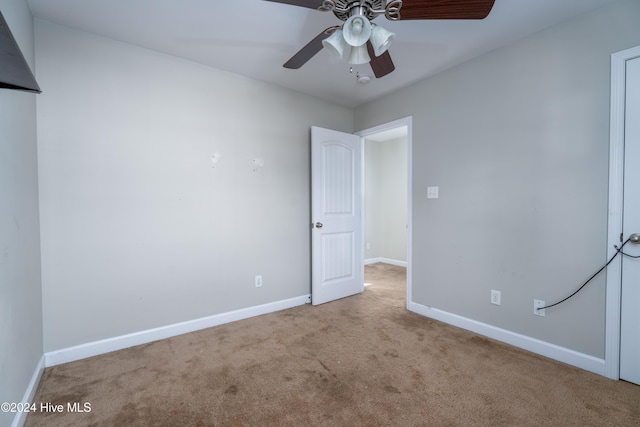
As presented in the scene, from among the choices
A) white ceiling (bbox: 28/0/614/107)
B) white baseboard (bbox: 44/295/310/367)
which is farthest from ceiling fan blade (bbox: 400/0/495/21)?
white baseboard (bbox: 44/295/310/367)

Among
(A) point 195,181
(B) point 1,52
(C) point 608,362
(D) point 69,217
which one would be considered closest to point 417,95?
(A) point 195,181

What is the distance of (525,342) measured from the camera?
218 centimetres

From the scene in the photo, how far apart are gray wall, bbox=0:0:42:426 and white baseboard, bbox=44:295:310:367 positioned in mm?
180

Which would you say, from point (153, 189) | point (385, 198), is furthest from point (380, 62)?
point (385, 198)

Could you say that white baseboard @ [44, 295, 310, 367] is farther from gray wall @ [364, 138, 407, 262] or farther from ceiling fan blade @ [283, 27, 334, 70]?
gray wall @ [364, 138, 407, 262]

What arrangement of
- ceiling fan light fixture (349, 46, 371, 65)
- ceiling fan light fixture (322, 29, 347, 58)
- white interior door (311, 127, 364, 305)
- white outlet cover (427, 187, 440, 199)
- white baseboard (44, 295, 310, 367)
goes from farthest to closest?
white interior door (311, 127, 364, 305), white outlet cover (427, 187, 440, 199), white baseboard (44, 295, 310, 367), ceiling fan light fixture (349, 46, 371, 65), ceiling fan light fixture (322, 29, 347, 58)

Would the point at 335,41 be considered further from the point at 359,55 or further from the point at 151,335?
the point at 151,335

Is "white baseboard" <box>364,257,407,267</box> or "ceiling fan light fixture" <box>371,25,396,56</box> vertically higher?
"ceiling fan light fixture" <box>371,25,396,56</box>

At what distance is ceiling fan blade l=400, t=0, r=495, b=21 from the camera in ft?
4.35

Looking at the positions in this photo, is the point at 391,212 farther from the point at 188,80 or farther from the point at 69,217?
the point at 69,217

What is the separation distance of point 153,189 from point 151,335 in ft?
4.01

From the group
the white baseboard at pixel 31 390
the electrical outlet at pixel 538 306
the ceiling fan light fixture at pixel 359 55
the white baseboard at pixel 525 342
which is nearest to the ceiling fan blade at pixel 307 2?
the ceiling fan light fixture at pixel 359 55

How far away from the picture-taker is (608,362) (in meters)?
1.81

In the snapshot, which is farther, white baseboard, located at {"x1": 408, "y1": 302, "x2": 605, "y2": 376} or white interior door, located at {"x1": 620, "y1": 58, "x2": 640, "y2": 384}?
white baseboard, located at {"x1": 408, "y1": 302, "x2": 605, "y2": 376}
